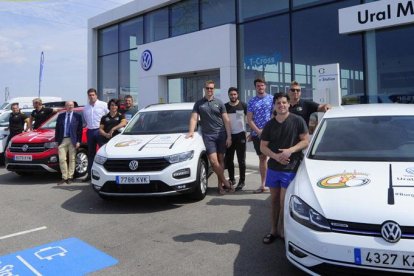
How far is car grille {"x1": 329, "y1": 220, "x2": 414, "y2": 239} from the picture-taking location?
290cm

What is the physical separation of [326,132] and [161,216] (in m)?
2.65

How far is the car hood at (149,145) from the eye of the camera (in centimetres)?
614

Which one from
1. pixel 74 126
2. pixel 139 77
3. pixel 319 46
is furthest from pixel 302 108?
pixel 139 77

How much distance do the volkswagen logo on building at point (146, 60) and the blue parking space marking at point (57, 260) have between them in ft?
43.7

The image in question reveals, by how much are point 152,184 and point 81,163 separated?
3.85 metres

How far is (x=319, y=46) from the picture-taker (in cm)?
1189

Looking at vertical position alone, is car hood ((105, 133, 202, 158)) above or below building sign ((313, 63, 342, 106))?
below

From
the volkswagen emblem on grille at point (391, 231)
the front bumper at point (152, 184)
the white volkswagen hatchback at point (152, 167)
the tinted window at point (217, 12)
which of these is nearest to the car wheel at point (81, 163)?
the white volkswagen hatchback at point (152, 167)

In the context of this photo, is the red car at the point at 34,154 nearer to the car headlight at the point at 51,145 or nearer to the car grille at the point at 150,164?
the car headlight at the point at 51,145

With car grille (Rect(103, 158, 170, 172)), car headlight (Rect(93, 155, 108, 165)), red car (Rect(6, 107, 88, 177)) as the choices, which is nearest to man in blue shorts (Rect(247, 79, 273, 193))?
car grille (Rect(103, 158, 170, 172))

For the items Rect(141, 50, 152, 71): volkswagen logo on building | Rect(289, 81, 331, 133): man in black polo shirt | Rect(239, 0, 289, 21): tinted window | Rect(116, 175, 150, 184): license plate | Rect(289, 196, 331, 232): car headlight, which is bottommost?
Rect(289, 196, 331, 232): car headlight

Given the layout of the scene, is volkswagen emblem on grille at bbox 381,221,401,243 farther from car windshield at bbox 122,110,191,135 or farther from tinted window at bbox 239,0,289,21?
tinted window at bbox 239,0,289,21

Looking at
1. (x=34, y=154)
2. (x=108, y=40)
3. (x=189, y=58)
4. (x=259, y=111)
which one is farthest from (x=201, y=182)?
(x=108, y=40)

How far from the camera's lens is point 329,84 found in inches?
396
